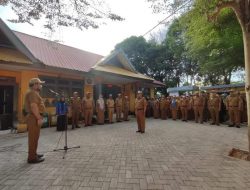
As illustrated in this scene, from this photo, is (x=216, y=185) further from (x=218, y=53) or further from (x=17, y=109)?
(x=218, y=53)

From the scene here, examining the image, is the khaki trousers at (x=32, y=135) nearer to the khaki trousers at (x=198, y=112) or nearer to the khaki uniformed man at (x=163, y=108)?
the khaki trousers at (x=198, y=112)

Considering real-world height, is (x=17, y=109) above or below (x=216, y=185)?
above

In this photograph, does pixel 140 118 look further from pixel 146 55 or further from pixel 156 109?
pixel 146 55

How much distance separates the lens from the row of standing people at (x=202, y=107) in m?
12.9

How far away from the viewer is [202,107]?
14766mm

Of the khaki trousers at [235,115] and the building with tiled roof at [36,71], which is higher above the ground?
the building with tiled roof at [36,71]

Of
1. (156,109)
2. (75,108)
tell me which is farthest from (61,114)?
(156,109)

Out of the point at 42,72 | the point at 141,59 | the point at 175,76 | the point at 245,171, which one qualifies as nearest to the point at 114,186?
the point at 245,171

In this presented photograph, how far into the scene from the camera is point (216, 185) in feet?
13.4

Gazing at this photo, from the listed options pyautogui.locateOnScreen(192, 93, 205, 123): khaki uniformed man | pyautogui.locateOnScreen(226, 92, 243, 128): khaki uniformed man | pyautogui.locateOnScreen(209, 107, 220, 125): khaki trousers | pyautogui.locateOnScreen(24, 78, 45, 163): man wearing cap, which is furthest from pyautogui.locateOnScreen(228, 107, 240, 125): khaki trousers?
pyautogui.locateOnScreen(24, 78, 45, 163): man wearing cap

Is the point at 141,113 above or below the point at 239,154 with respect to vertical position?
above

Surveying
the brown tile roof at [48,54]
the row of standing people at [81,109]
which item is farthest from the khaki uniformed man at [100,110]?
the brown tile roof at [48,54]

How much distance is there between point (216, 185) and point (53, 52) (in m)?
13.8

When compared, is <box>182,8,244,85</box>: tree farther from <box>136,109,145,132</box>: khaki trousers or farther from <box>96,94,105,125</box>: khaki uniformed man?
<box>96,94,105,125</box>: khaki uniformed man
